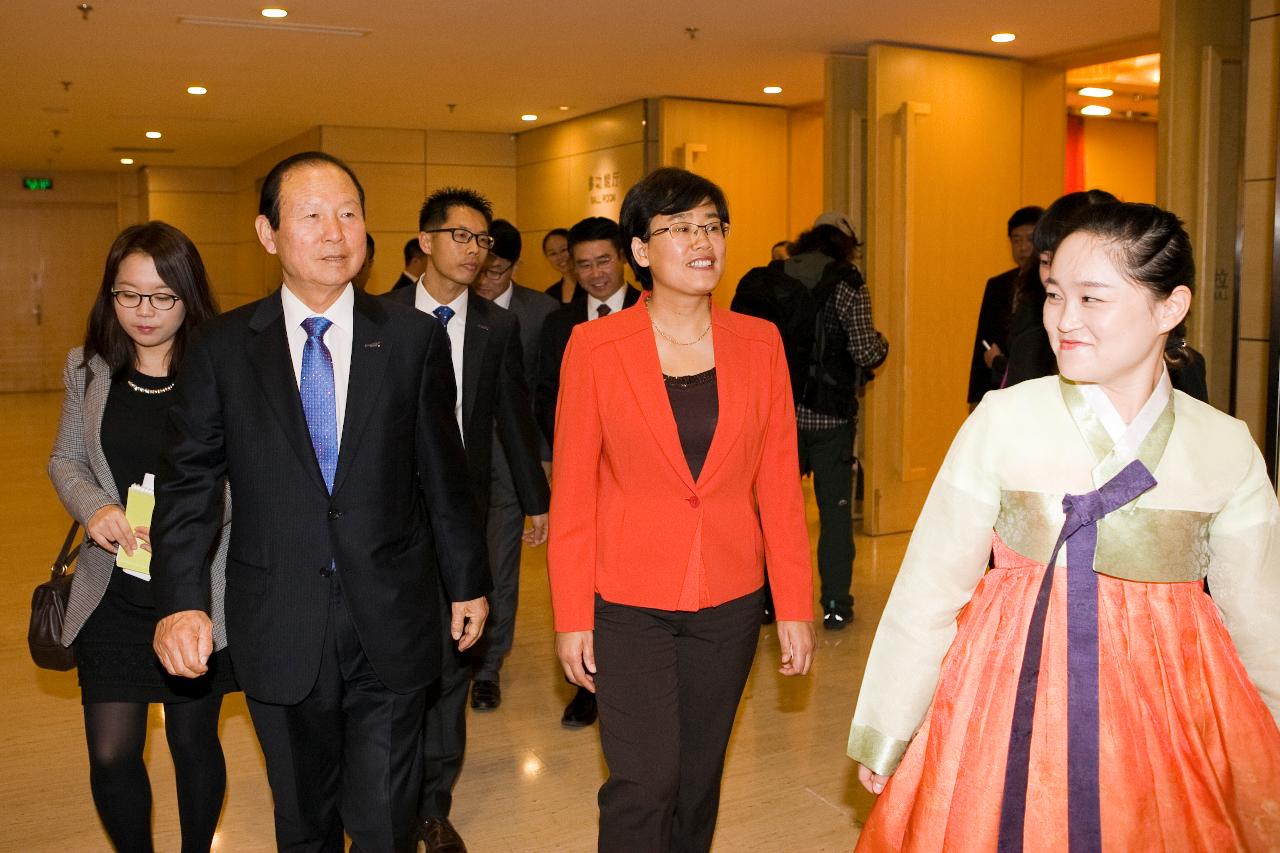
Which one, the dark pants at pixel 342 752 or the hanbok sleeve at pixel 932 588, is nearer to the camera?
the hanbok sleeve at pixel 932 588

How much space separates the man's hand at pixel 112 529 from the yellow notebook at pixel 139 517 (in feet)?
0.05

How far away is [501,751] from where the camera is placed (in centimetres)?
429

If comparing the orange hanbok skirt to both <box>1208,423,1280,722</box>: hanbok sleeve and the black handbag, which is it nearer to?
<box>1208,423,1280,722</box>: hanbok sleeve

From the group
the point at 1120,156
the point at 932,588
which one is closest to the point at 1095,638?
the point at 932,588

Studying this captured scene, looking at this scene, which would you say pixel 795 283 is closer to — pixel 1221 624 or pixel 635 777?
pixel 635 777

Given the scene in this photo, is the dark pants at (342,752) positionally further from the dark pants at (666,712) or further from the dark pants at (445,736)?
the dark pants at (445,736)

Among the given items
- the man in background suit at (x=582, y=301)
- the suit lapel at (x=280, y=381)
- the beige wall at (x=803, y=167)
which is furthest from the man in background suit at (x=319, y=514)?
the beige wall at (x=803, y=167)

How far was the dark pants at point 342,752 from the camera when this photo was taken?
100 inches

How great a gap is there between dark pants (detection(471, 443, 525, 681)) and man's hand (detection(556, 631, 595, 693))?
6.33 feet

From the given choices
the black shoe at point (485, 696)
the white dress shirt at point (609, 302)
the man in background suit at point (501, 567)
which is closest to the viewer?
the man in background suit at point (501, 567)

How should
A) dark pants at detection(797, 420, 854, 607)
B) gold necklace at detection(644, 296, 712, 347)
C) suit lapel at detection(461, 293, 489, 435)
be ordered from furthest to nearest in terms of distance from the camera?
dark pants at detection(797, 420, 854, 607)
suit lapel at detection(461, 293, 489, 435)
gold necklace at detection(644, 296, 712, 347)

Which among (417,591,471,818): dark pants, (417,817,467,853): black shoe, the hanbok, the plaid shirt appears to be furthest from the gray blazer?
the plaid shirt

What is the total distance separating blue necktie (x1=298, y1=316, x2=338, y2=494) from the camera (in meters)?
2.51

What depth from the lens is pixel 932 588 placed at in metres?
1.95
